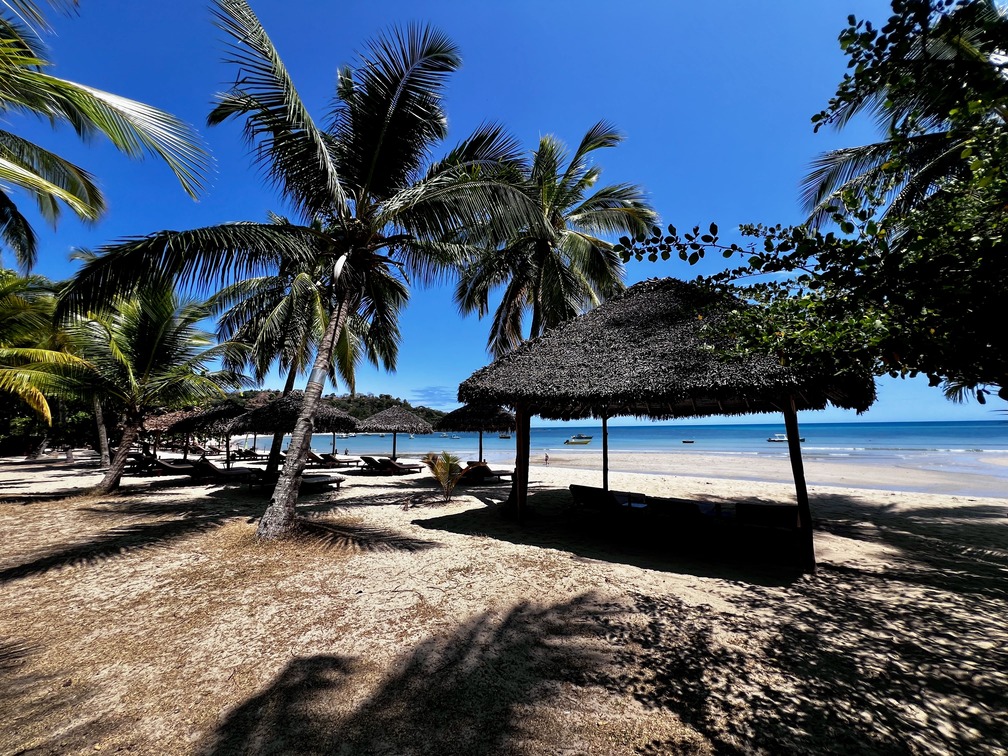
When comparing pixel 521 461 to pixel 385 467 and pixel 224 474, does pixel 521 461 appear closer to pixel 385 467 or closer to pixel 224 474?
pixel 385 467

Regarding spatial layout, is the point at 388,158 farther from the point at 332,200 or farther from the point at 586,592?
the point at 586,592

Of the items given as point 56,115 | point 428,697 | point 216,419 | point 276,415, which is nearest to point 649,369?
point 428,697

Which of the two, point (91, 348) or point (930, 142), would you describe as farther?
point (91, 348)

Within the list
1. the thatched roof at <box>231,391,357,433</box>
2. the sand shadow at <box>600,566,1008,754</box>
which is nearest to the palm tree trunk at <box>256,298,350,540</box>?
the thatched roof at <box>231,391,357,433</box>

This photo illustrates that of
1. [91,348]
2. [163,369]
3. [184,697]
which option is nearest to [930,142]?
[184,697]

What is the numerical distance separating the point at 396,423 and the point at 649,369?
40.8 feet

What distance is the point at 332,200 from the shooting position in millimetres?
6336

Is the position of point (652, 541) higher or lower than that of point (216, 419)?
lower

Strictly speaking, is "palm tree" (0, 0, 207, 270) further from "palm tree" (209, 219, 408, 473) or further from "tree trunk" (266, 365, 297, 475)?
"tree trunk" (266, 365, 297, 475)

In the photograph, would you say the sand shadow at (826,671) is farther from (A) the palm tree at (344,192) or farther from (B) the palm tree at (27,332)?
(B) the palm tree at (27,332)

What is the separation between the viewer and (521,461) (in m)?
7.48

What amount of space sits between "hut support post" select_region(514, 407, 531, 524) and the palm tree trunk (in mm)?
3386

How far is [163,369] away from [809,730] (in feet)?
44.1

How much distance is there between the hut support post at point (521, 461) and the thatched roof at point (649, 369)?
818 millimetres
